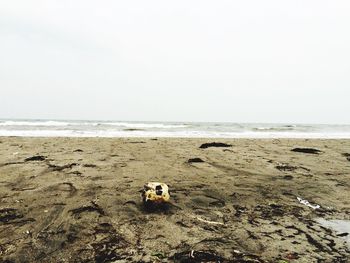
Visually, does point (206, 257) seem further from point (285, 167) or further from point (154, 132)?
point (154, 132)

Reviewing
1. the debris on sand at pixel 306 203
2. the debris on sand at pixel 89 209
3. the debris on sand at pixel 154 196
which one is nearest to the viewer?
the debris on sand at pixel 89 209

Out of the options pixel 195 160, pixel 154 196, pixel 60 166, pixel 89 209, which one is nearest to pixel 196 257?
pixel 154 196

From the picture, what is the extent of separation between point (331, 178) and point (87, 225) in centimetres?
399

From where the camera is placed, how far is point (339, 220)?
3102 millimetres

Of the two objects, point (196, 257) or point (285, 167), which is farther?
point (285, 167)

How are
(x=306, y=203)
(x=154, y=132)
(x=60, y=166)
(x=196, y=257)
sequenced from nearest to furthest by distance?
(x=196, y=257), (x=306, y=203), (x=60, y=166), (x=154, y=132)

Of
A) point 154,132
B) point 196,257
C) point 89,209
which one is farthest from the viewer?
point 154,132

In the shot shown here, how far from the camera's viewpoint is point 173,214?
10.1 feet

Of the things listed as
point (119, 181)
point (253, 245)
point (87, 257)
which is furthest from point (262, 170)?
point (87, 257)

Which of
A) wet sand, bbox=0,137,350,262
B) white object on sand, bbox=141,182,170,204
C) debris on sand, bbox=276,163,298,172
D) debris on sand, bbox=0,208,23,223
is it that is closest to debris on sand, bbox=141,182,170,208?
white object on sand, bbox=141,182,170,204

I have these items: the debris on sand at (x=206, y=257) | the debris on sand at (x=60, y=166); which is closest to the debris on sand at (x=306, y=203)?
the debris on sand at (x=206, y=257)

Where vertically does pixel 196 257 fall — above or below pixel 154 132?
below

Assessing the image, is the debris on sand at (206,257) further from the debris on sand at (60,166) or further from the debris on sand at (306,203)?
the debris on sand at (60,166)

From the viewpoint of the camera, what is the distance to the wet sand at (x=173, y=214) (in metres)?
2.34
